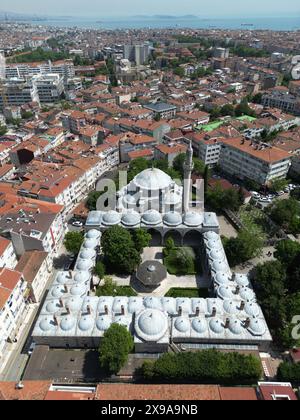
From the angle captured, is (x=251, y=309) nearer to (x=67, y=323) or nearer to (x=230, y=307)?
(x=230, y=307)

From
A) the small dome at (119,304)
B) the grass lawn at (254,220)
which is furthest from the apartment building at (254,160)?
the small dome at (119,304)

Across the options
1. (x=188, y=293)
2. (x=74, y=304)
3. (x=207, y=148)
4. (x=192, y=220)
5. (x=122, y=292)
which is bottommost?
(x=188, y=293)

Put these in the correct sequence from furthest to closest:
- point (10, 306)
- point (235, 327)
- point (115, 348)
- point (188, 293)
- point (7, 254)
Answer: point (7, 254) < point (188, 293) < point (10, 306) < point (235, 327) < point (115, 348)

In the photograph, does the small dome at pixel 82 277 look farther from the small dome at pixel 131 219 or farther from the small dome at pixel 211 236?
the small dome at pixel 211 236

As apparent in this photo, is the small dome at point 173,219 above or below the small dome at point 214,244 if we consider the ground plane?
above

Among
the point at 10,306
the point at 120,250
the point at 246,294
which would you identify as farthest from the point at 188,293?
the point at 10,306

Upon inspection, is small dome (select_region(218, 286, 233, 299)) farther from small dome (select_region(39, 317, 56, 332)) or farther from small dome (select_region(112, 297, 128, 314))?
small dome (select_region(39, 317, 56, 332))
